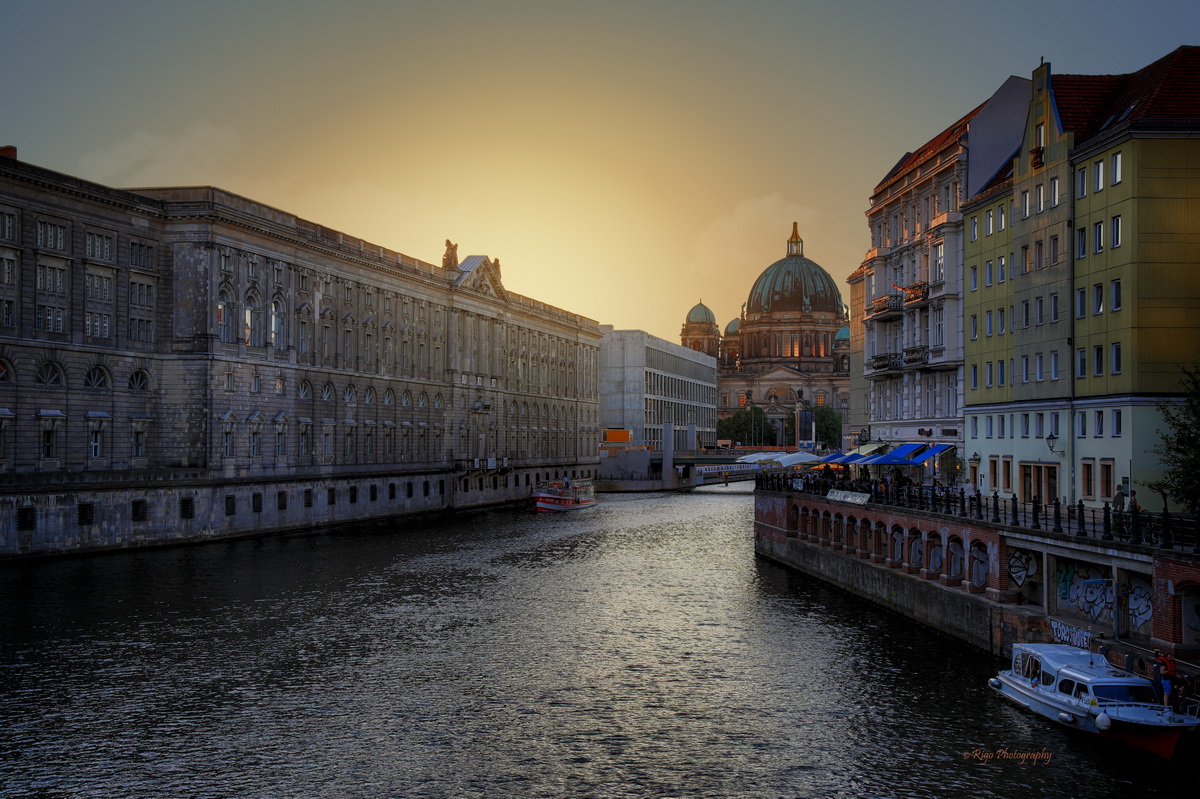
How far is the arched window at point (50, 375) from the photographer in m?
75.2

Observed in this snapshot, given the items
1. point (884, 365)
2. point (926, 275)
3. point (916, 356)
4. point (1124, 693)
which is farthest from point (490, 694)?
point (884, 365)

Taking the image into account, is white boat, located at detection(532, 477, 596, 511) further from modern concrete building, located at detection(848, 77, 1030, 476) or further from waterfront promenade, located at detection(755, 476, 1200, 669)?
waterfront promenade, located at detection(755, 476, 1200, 669)

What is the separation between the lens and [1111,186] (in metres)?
48.8

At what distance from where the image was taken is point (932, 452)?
2685 inches

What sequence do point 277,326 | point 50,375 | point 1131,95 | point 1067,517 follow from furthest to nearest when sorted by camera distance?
1. point 277,326
2. point 50,375
3. point 1131,95
4. point 1067,517

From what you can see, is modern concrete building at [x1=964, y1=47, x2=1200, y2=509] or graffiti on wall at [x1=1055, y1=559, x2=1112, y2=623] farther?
modern concrete building at [x1=964, y1=47, x2=1200, y2=509]

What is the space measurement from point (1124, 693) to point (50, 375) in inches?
2670

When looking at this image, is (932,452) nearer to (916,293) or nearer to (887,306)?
(916,293)

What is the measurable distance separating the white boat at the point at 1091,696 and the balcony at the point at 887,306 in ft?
149

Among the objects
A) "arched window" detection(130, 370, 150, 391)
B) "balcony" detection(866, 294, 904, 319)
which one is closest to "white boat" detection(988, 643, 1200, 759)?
"balcony" detection(866, 294, 904, 319)

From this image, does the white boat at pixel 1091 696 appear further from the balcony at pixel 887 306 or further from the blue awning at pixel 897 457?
the balcony at pixel 887 306

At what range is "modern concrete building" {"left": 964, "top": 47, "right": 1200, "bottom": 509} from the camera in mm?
46812

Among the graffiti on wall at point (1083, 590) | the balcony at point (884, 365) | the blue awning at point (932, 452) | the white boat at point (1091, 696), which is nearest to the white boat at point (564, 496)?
the balcony at point (884, 365)

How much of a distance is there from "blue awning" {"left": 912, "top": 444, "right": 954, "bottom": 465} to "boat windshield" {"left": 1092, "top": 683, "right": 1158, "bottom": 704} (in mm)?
35165
